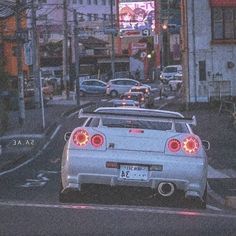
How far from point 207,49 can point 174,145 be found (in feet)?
121

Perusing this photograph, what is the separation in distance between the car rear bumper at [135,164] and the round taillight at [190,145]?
0.43 feet

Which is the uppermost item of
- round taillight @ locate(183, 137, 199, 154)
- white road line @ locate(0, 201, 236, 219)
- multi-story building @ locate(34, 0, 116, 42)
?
multi-story building @ locate(34, 0, 116, 42)

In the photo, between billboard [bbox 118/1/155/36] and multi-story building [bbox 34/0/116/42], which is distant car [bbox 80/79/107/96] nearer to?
multi-story building [bbox 34/0/116/42]

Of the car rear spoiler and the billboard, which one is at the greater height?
the billboard

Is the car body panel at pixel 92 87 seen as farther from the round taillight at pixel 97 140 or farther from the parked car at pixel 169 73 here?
the round taillight at pixel 97 140

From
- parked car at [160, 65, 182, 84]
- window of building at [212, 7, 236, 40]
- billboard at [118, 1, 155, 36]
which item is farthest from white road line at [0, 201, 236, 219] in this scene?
billboard at [118, 1, 155, 36]

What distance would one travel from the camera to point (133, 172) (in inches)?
401

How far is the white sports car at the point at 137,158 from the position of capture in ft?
33.5

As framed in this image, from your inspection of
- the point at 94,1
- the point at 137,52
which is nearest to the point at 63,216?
the point at 137,52

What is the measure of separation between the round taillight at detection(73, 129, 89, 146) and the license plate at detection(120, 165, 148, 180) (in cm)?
61

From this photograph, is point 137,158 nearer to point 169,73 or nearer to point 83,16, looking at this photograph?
point 169,73

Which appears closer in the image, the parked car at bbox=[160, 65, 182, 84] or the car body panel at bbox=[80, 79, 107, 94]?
the car body panel at bbox=[80, 79, 107, 94]

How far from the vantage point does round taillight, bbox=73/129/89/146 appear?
1040 centimetres

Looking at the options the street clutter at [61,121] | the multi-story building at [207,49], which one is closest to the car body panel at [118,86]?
the multi-story building at [207,49]
